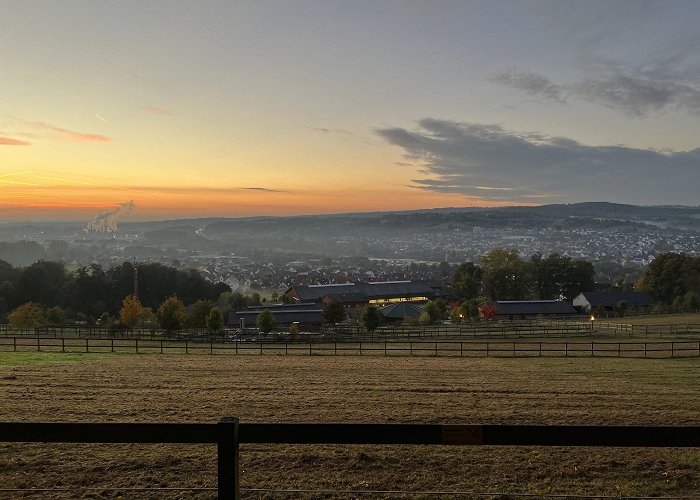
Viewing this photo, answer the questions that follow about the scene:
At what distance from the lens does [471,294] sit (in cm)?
10444

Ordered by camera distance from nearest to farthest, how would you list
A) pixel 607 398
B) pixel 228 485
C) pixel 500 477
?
pixel 228 485, pixel 500 477, pixel 607 398

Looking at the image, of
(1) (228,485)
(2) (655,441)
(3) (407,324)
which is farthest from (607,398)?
(3) (407,324)

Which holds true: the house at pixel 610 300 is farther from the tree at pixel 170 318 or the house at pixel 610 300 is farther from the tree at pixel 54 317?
the tree at pixel 54 317

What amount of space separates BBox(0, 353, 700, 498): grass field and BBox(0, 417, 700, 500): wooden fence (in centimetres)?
366

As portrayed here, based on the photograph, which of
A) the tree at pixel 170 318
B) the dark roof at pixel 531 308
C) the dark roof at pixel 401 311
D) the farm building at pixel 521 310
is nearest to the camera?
the tree at pixel 170 318

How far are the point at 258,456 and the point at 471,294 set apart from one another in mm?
98594

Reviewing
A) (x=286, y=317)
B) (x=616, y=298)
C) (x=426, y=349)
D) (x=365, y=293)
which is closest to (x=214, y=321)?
(x=286, y=317)

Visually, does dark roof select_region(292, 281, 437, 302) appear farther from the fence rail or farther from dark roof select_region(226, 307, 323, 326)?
the fence rail

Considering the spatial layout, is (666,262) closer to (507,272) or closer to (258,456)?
(507,272)

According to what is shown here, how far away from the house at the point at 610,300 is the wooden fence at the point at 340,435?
91724mm

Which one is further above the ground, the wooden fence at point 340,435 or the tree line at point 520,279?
the wooden fence at point 340,435

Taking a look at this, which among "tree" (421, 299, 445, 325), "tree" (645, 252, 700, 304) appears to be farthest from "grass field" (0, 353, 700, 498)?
"tree" (645, 252, 700, 304)

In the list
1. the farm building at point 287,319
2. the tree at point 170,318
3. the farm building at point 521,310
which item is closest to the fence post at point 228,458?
the tree at point 170,318

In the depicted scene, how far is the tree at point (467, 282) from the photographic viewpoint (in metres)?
104
